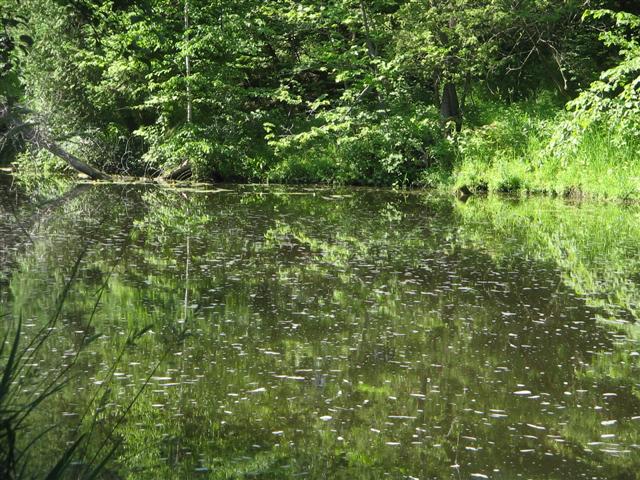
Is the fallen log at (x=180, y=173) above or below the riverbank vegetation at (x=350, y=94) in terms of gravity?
below

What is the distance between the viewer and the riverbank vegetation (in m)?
18.0

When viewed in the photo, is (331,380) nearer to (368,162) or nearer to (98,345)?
(98,345)

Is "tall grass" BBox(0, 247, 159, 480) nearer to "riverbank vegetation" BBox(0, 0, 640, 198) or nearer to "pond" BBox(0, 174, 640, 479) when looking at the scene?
"pond" BBox(0, 174, 640, 479)

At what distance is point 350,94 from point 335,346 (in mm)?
14180

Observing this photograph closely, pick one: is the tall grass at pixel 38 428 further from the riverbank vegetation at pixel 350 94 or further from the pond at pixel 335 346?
the riverbank vegetation at pixel 350 94

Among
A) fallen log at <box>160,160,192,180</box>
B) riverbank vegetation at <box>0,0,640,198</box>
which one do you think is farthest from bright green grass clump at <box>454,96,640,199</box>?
fallen log at <box>160,160,192,180</box>

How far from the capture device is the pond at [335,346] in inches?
161

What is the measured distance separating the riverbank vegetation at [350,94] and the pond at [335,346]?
637 centimetres

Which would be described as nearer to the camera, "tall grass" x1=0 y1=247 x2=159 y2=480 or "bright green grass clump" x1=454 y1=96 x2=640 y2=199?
"tall grass" x1=0 y1=247 x2=159 y2=480

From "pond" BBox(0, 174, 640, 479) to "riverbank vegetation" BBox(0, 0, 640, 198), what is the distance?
6.37m

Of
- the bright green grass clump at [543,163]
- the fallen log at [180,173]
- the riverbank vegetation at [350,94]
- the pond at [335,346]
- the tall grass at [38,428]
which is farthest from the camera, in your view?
the fallen log at [180,173]

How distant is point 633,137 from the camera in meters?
16.4

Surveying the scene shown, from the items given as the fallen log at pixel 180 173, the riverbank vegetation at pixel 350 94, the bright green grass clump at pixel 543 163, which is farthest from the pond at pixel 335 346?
the fallen log at pixel 180 173

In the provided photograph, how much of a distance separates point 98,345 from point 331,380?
5.35 ft
